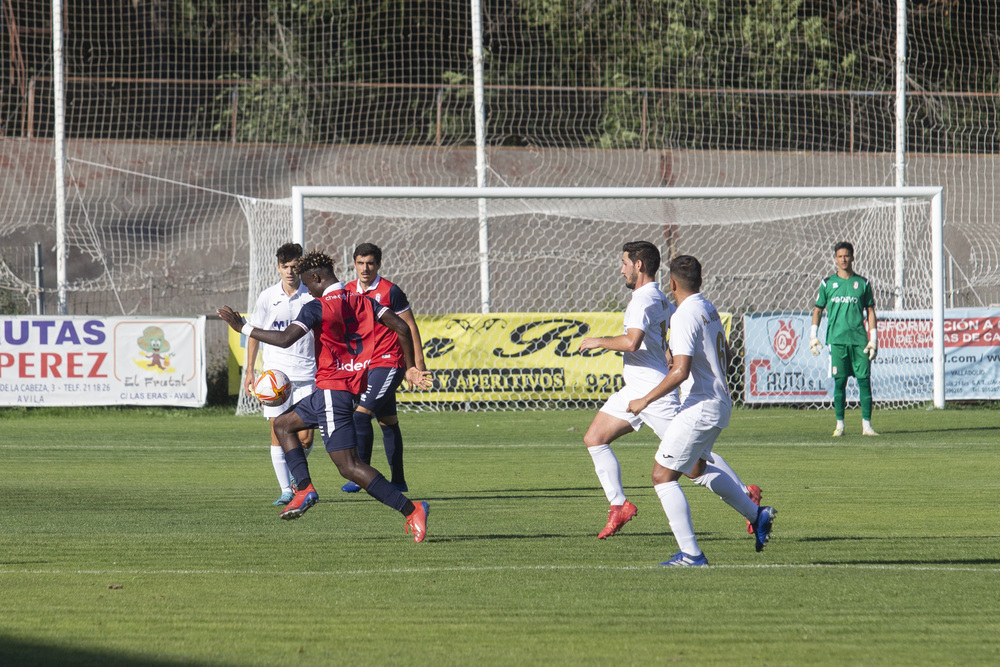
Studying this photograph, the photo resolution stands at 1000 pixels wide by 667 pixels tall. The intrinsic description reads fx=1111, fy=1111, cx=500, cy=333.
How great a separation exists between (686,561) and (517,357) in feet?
36.4

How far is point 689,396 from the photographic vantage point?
600 cm

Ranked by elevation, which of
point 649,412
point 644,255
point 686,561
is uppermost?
point 644,255

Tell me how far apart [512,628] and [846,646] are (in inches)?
53.2

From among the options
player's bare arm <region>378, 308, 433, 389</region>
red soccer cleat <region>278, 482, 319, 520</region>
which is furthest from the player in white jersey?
red soccer cleat <region>278, 482, 319, 520</region>

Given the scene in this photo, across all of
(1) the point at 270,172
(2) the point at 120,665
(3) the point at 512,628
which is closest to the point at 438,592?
(3) the point at 512,628

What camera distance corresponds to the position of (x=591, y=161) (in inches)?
931

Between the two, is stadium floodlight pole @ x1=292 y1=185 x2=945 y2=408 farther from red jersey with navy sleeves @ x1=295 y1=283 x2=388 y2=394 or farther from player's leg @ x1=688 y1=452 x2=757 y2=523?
player's leg @ x1=688 y1=452 x2=757 y2=523

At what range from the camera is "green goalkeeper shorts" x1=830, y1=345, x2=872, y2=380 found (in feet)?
42.3

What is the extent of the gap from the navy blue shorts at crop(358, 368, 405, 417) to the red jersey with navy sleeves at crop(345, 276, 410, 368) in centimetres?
5

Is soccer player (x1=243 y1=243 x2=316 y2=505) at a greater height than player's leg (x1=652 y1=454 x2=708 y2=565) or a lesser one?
greater

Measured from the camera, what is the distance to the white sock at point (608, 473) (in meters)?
7.14

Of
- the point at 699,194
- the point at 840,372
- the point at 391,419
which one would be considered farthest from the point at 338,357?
the point at 699,194

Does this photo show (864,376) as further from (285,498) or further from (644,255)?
(285,498)

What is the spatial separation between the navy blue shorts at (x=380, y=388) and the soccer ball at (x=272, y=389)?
2.77 feet
